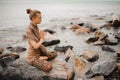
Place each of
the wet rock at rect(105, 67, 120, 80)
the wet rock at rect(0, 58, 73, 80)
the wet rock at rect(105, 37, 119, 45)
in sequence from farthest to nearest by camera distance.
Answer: the wet rock at rect(105, 37, 119, 45) → the wet rock at rect(105, 67, 120, 80) → the wet rock at rect(0, 58, 73, 80)

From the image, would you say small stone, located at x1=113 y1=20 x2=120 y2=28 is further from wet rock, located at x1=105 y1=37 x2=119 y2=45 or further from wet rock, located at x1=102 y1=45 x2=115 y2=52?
wet rock, located at x1=102 y1=45 x2=115 y2=52

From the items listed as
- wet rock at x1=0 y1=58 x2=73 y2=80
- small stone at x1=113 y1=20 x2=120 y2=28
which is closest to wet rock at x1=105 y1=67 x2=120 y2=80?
wet rock at x1=0 y1=58 x2=73 y2=80

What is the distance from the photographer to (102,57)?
26.5ft

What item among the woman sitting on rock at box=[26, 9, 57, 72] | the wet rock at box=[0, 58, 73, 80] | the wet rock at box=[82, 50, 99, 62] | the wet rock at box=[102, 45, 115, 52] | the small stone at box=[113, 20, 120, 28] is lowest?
the small stone at box=[113, 20, 120, 28]

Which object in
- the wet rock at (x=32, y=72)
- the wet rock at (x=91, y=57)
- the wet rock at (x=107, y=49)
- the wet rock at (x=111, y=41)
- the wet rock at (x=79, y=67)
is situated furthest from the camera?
the wet rock at (x=111, y=41)

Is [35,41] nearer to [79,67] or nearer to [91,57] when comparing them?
[79,67]

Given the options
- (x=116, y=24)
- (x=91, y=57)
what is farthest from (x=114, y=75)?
(x=116, y=24)

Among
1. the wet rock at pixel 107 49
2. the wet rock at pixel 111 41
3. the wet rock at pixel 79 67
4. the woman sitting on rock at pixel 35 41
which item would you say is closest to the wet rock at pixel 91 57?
the wet rock at pixel 79 67

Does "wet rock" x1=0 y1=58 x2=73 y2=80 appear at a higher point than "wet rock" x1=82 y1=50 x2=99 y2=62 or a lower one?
A: higher

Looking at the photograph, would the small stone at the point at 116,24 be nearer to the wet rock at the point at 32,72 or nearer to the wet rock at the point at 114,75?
the wet rock at the point at 114,75

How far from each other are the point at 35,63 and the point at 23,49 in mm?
4149

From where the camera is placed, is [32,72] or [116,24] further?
[116,24]

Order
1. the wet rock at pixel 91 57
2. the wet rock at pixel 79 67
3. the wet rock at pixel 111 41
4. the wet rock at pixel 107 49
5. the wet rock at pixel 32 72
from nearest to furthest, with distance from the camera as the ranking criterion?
the wet rock at pixel 32 72, the wet rock at pixel 79 67, the wet rock at pixel 91 57, the wet rock at pixel 107 49, the wet rock at pixel 111 41

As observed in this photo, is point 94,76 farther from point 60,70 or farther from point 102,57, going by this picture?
point 102,57
